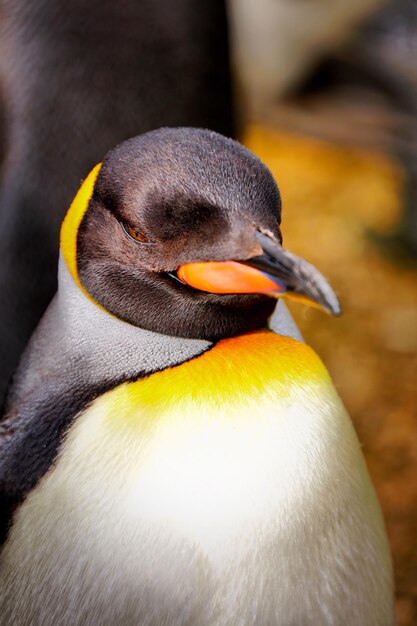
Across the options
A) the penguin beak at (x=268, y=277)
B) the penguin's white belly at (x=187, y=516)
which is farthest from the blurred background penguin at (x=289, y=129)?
the penguin beak at (x=268, y=277)

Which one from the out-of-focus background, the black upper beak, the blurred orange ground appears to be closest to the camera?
the black upper beak

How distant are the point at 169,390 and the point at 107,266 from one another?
16cm

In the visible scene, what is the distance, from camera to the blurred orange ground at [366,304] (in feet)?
5.97

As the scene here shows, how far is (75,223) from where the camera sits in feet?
3.04

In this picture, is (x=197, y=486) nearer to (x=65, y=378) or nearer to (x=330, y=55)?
(x=65, y=378)

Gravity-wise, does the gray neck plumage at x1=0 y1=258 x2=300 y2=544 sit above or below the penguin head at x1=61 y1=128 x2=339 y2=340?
below

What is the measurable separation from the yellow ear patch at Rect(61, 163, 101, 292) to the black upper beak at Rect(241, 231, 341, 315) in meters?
0.23

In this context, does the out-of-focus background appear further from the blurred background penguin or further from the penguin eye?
the penguin eye

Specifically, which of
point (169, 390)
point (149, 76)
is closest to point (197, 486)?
point (169, 390)

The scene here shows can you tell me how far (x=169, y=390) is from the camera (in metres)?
0.90

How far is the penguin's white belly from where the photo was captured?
863 millimetres

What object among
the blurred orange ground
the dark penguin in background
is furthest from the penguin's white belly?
the blurred orange ground

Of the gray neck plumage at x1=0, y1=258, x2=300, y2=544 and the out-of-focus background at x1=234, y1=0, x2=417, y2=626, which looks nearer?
the gray neck plumage at x1=0, y1=258, x2=300, y2=544

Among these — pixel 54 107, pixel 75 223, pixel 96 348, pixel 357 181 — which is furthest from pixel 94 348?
pixel 357 181
